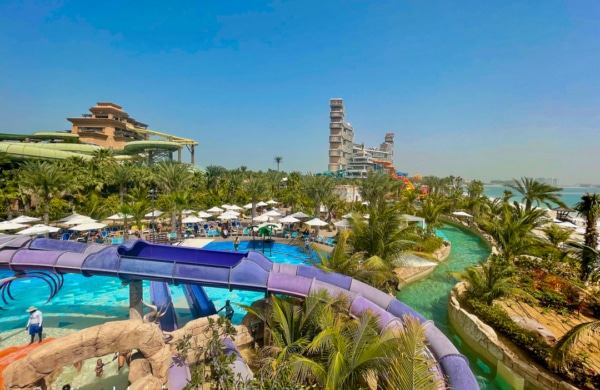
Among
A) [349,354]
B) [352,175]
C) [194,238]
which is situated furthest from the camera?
[352,175]

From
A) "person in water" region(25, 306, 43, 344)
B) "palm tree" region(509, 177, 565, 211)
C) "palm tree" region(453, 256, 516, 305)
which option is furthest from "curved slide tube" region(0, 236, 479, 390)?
"palm tree" region(509, 177, 565, 211)

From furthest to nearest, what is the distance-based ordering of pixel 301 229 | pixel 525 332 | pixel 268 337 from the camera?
pixel 301 229, pixel 525 332, pixel 268 337

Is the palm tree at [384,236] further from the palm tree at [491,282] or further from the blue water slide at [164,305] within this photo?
the blue water slide at [164,305]

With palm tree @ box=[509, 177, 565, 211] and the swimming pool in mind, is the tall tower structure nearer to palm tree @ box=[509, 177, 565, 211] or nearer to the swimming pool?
palm tree @ box=[509, 177, 565, 211]

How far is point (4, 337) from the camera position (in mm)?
10031

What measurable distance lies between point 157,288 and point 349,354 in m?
8.86

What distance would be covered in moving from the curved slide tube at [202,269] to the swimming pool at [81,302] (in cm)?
284

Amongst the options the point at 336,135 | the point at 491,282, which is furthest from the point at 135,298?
the point at 336,135

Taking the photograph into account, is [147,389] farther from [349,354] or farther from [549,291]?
[549,291]

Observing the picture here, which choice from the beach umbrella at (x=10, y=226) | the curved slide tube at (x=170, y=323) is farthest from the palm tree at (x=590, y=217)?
the beach umbrella at (x=10, y=226)

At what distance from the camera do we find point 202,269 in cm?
881

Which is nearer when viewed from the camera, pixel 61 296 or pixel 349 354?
pixel 349 354

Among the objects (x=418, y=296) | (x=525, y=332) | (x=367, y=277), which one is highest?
(x=367, y=277)

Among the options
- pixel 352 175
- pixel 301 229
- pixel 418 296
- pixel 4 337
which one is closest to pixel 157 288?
pixel 4 337
